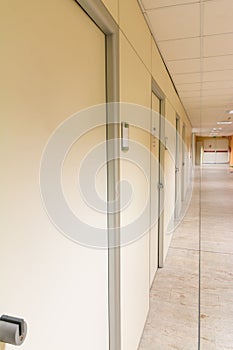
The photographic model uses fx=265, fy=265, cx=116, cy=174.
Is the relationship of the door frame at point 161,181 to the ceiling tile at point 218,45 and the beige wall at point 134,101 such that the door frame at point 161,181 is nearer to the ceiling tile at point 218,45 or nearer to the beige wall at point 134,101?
the ceiling tile at point 218,45

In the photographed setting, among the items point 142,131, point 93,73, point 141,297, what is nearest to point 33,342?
point 93,73

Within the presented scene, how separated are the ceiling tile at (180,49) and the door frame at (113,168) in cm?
159

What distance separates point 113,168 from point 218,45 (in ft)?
7.60

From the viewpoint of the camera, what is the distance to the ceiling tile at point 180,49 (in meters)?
2.91

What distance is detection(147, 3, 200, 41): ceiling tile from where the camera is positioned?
224 centimetres

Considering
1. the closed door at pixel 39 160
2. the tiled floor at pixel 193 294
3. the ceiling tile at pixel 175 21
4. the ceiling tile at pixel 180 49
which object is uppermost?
the ceiling tile at pixel 180 49

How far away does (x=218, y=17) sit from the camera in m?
2.37

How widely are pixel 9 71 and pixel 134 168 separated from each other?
141 centimetres

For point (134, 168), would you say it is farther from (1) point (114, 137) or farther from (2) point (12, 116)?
(2) point (12, 116)

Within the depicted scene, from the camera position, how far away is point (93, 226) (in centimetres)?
146

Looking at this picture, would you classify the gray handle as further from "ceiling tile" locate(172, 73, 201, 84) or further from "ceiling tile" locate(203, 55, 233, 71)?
"ceiling tile" locate(172, 73, 201, 84)

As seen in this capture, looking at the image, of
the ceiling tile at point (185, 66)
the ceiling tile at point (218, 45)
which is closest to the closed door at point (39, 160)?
the ceiling tile at point (218, 45)

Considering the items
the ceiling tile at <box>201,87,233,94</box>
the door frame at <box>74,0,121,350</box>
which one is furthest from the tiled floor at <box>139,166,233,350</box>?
the ceiling tile at <box>201,87,233,94</box>

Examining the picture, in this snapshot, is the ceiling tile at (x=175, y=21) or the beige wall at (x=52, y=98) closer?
the beige wall at (x=52, y=98)
